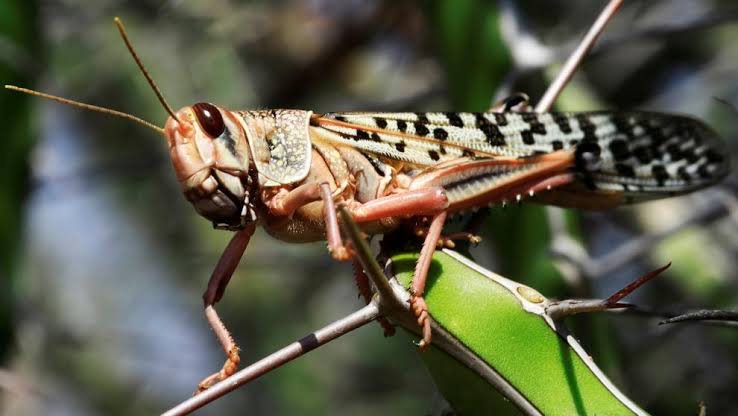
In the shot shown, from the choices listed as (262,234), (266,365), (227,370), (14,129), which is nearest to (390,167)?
(227,370)

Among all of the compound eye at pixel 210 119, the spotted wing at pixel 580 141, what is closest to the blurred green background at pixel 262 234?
the spotted wing at pixel 580 141

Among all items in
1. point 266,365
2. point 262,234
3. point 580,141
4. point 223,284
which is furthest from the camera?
point 262,234

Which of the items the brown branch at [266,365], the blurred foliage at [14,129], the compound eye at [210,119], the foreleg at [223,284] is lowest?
the brown branch at [266,365]

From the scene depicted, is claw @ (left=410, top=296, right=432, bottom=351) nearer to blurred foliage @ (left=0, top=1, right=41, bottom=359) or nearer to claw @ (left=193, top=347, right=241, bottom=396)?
claw @ (left=193, top=347, right=241, bottom=396)

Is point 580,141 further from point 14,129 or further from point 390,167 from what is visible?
point 14,129

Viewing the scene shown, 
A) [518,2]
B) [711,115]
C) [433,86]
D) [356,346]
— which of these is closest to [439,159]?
[518,2]

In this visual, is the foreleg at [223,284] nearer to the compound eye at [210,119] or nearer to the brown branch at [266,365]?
the compound eye at [210,119]
